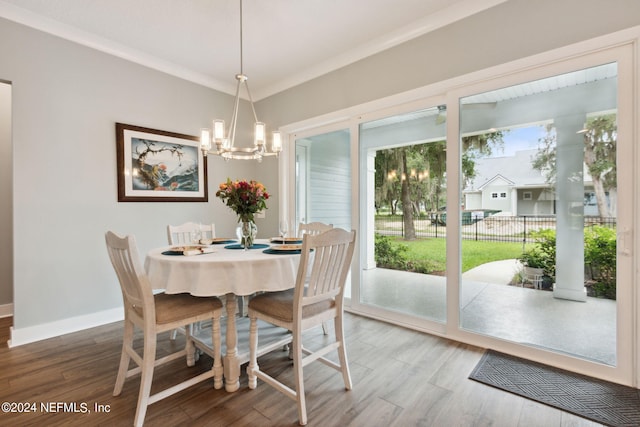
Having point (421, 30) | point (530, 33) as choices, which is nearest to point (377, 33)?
point (421, 30)

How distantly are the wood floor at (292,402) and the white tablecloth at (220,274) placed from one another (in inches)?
26.6

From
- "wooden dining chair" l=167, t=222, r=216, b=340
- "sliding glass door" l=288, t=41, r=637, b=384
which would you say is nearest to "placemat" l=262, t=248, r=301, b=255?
"wooden dining chair" l=167, t=222, r=216, b=340

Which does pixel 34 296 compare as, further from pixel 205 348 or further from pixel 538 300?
pixel 538 300

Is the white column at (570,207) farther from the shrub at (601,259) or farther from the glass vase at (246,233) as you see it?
the glass vase at (246,233)

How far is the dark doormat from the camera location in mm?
1639

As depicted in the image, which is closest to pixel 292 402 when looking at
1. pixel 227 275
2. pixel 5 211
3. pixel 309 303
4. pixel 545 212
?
pixel 309 303

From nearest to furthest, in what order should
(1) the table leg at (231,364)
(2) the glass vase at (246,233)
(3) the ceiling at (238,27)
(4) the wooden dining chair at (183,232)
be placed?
(1) the table leg at (231,364) → (2) the glass vase at (246,233) → (3) the ceiling at (238,27) → (4) the wooden dining chair at (183,232)

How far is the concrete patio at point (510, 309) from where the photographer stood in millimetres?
2049

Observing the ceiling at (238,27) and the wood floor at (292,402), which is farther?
the ceiling at (238,27)

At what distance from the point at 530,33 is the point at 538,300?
2.01 meters

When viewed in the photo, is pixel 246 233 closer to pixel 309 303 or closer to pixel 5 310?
pixel 309 303

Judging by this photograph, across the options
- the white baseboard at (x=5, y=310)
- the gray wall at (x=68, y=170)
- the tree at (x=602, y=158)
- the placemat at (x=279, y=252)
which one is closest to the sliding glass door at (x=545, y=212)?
the tree at (x=602, y=158)

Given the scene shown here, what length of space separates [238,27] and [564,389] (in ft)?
12.3

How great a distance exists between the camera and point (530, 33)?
2.17m
